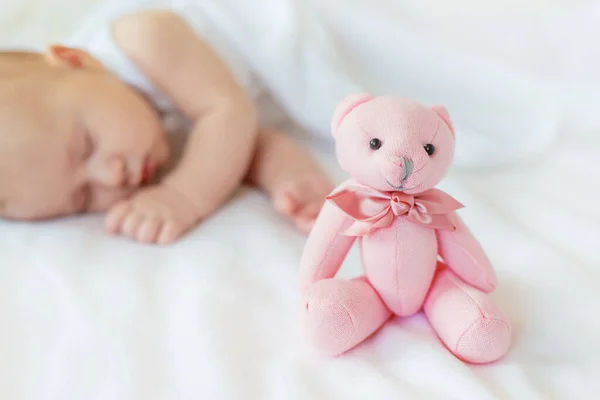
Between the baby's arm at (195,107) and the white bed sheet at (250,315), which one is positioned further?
the baby's arm at (195,107)

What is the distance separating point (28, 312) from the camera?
2.19 ft

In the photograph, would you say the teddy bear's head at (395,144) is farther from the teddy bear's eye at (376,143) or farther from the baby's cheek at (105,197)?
the baby's cheek at (105,197)

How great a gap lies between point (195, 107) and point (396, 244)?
0.50 meters

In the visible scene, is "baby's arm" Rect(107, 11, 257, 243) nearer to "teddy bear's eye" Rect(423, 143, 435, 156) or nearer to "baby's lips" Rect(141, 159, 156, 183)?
"baby's lips" Rect(141, 159, 156, 183)

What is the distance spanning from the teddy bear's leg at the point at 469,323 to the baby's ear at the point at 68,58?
644 mm

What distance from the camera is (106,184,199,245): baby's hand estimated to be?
82cm

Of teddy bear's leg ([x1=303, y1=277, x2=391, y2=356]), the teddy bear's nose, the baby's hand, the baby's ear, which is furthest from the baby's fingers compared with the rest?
the teddy bear's nose

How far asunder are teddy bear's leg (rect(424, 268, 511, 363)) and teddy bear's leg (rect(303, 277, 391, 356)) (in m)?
0.07

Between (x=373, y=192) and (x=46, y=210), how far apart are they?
1.65ft

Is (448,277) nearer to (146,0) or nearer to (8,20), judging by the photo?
(146,0)

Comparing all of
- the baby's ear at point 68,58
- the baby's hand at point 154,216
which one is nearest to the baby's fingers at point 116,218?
the baby's hand at point 154,216

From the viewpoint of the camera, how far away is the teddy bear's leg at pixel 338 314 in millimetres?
563

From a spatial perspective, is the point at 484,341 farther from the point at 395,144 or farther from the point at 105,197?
the point at 105,197

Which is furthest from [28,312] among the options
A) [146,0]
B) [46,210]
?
[146,0]
